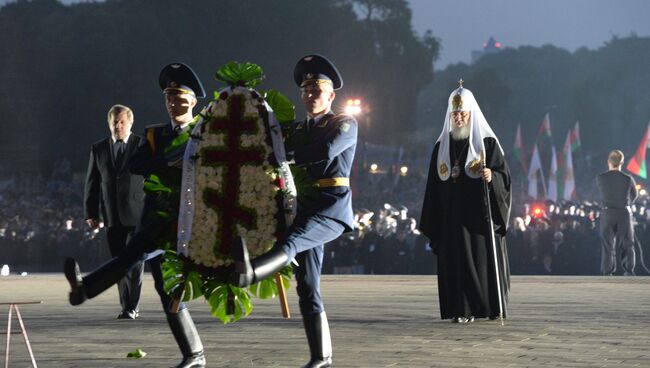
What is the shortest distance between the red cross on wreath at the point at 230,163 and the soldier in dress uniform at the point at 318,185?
305 mm

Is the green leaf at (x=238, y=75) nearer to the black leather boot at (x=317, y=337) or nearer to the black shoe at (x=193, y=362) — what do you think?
the black leather boot at (x=317, y=337)

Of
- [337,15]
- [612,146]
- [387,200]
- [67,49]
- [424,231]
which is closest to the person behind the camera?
[424,231]

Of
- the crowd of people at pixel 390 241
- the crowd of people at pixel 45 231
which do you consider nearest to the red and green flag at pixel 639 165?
the crowd of people at pixel 390 241

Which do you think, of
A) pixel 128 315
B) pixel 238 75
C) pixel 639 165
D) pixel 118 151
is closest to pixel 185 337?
pixel 238 75

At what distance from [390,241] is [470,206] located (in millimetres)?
17443

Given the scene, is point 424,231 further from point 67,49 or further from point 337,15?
point 337,15

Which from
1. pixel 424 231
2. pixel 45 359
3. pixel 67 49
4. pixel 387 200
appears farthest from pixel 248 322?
pixel 67 49

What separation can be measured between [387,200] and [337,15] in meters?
23.1

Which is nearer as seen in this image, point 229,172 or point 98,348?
point 229,172

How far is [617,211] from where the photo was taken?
24844 mm

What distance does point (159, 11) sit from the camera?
74.3m

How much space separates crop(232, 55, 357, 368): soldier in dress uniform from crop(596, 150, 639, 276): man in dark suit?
1538 centimetres

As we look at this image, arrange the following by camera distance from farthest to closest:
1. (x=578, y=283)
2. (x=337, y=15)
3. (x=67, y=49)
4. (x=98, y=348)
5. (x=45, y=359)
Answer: (x=337, y=15) < (x=67, y=49) < (x=578, y=283) < (x=98, y=348) < (x=45, y=359)

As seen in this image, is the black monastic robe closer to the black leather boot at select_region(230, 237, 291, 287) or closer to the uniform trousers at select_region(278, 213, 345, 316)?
the uniform trousers at select_region(278, 213, 345, 316)
